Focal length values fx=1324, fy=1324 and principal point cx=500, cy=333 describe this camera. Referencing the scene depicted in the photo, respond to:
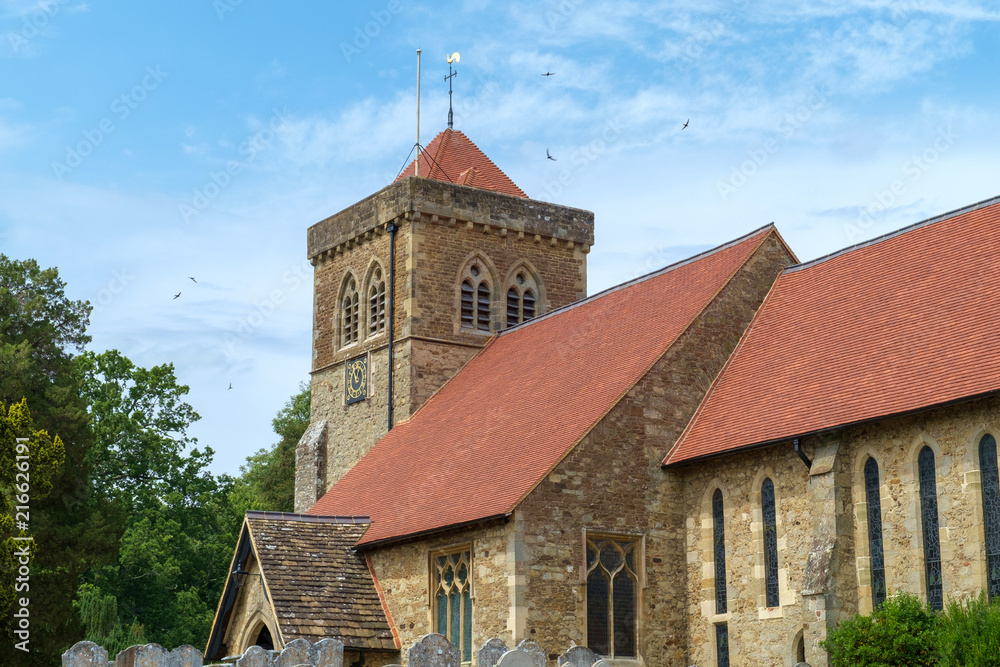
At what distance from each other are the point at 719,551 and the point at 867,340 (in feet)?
13.3

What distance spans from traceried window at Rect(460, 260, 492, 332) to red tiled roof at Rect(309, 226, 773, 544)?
6.97 feet

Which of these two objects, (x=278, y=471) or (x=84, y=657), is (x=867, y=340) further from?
(x=278, y=471)

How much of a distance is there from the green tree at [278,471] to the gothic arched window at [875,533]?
3475cm

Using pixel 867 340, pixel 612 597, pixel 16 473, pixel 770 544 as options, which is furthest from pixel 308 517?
pixel 867 340

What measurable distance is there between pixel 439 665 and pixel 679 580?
1126 centimetres

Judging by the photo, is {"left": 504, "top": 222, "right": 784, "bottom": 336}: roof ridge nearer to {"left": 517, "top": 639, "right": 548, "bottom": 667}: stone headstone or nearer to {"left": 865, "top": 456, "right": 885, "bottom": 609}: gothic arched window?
{"left": 865, "top": 456, "right": 885, "bottom": 609}: gothic arched window

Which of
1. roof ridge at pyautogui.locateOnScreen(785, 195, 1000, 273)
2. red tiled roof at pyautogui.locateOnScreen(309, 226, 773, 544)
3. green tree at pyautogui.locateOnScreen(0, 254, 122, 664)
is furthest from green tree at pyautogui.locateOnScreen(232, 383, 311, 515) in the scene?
roof ridge at pyautogui.locateOnScreen(785, 195, 1000, 273)

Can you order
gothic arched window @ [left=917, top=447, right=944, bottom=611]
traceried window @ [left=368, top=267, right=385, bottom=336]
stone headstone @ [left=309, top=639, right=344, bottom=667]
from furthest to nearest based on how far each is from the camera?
traceried window @ [left=368, top=267, right=385, bottom=336], gothic arched window @ [left=917, top=447, right=944, bottom=611], stone headstone @ [left=309, top=639, right=344, bottom=667]

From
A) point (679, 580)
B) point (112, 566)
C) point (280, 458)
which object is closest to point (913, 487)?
point (679, 580)

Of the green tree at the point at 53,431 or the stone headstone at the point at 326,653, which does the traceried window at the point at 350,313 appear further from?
the stone headstone at the point at 326,653

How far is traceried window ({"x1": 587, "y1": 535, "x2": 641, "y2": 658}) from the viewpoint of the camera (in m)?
20.7

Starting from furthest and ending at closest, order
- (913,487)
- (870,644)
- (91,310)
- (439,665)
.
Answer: (91,310), (913,487), (870,644), (439,665)

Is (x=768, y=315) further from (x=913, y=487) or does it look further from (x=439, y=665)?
(x=439, y=665)

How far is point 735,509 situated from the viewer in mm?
20641
